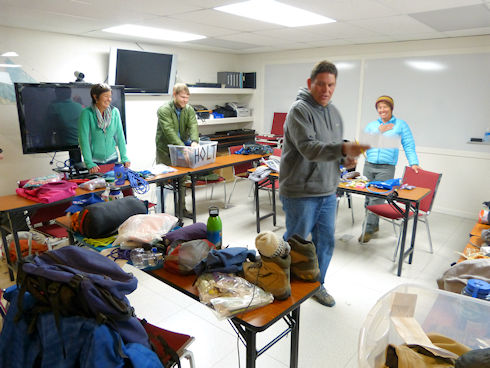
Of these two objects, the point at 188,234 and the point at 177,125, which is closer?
the point at 188,234

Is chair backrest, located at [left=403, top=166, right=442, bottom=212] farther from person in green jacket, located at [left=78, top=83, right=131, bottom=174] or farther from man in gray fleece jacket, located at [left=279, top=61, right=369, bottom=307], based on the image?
person in green jacket, located at [left=78, top=83, right=131, bottom=174]

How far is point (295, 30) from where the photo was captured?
4.11 metres

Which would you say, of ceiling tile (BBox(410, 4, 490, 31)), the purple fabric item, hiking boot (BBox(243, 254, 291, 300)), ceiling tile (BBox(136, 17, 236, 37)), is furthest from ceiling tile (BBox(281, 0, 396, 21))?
hiking boot (BBox(243, 254, 291, 300))

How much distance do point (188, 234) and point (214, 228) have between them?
143 millimetres

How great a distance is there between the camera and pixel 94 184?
3.07m

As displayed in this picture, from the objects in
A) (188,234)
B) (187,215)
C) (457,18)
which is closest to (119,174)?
(187,215)

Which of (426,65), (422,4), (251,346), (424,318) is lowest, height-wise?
(251,346)

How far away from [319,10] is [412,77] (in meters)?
2.47

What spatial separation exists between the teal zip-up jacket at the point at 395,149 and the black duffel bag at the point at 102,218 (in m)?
2.59

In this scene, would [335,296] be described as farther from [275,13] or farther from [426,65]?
[426,65]

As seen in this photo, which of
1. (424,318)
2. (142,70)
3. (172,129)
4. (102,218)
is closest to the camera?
(424,318)

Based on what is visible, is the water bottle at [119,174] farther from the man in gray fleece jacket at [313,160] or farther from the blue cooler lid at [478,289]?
the blue cooler lid at [478,289]

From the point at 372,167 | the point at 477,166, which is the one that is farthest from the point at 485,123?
the point at 372,167

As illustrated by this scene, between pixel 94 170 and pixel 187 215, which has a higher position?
pixel 94 170
